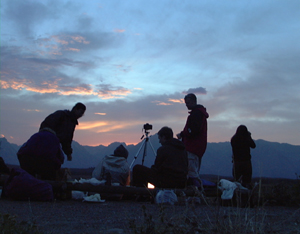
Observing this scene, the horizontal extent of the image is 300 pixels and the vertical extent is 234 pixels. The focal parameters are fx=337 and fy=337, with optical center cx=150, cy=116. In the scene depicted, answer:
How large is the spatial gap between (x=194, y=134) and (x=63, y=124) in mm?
2649

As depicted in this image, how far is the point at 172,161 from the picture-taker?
19.9ft

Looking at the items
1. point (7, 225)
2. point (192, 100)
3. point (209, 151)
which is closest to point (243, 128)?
point (192, 100)

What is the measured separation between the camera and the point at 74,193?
607 centimetres

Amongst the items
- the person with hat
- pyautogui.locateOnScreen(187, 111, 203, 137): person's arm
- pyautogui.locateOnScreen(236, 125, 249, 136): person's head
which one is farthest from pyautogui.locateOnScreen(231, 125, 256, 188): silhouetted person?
the person with hat

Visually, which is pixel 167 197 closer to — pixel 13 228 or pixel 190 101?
pixel 190 101

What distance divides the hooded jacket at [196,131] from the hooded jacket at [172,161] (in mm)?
534

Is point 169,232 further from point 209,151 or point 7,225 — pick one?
point 209,151

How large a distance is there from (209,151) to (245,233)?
112m

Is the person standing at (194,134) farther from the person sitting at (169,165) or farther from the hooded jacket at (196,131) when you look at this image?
the person sitting at (169,165)

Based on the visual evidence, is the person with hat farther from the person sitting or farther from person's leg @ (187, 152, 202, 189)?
person's leg @ (187, 152, 202, 189)

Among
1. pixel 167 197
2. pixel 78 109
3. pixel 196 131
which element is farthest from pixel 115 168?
pixel 196 131

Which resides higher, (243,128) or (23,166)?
(243,128)

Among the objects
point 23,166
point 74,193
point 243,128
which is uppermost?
point 243,128

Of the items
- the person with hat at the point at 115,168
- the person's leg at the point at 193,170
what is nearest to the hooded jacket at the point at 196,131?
the person's leg at the point at 193,170
